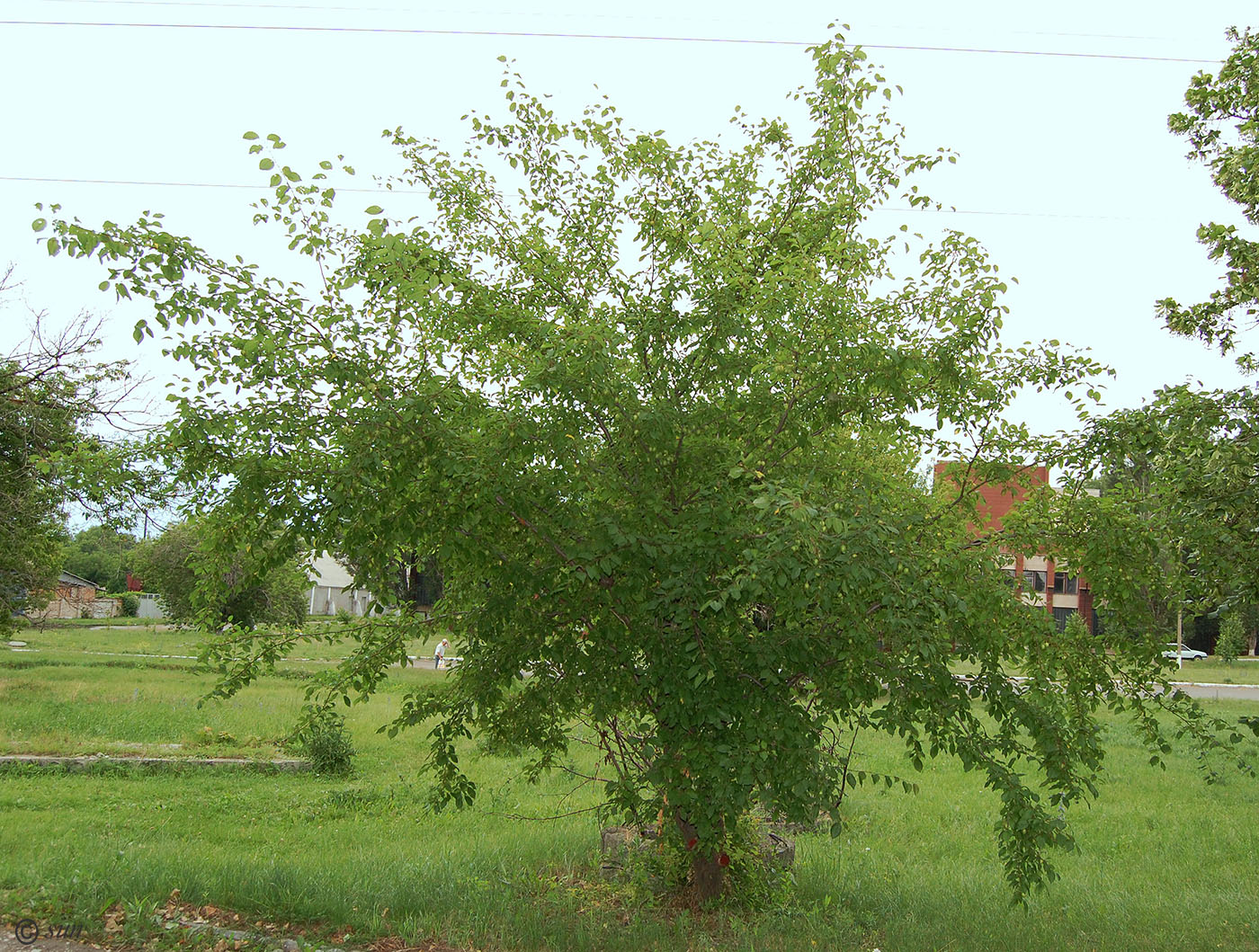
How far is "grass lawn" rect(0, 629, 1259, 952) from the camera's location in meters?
5.78

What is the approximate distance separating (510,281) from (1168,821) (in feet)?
33.0

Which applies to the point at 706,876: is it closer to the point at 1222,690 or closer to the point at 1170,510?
the point at 1170,510

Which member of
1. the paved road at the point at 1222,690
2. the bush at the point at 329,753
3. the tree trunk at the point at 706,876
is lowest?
the bush at the point at 329,753

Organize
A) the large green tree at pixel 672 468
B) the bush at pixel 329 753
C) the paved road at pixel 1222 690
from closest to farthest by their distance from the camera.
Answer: the large green tree at pixel 672 468, the bush at pixel 329 753, the paved road at pixel 1222 690

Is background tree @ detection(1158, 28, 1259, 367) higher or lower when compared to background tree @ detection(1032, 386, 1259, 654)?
higher

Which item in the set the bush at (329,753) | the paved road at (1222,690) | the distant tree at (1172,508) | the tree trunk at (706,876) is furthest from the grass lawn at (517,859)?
the paved road at (1222,690)

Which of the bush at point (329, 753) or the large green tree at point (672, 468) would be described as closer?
the large green tree at point (672, 468)

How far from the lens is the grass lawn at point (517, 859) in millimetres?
5781

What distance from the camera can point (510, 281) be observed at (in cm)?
591

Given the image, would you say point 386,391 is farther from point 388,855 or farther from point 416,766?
point 416,766

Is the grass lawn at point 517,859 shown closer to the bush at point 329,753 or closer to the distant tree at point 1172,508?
the bush at point 329,753

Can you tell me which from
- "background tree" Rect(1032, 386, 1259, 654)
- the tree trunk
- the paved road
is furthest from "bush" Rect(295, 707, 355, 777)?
the paved road

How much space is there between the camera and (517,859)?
7785 millimetres

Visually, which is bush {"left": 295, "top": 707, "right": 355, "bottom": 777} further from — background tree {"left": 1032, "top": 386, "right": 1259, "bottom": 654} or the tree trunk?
background tree {"left": 1032, "top": 386, "right": 1259, "bottom": 654}
